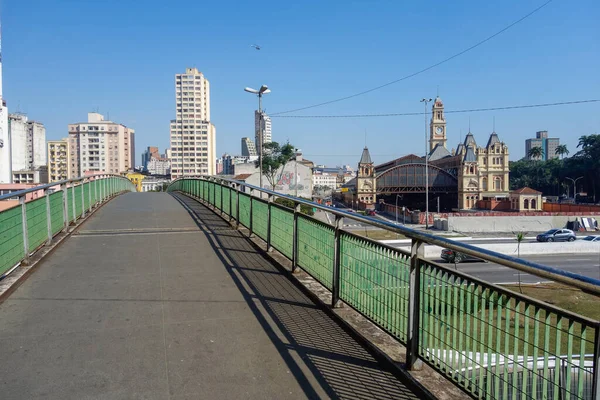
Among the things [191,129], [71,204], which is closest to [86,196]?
[71,204]

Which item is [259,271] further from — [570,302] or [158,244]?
[570,302]

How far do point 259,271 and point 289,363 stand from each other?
3145 mm

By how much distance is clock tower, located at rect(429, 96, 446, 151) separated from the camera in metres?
128

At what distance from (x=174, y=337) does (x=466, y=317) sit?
8.93 feet

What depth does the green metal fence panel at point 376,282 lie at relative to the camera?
3.96 metres

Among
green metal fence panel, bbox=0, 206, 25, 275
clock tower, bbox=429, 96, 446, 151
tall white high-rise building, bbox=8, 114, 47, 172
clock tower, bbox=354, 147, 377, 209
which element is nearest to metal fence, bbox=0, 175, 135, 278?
green metal fence panel, bbox=0, 206, 25, 275

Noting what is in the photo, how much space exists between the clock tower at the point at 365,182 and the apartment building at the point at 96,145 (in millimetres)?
92510

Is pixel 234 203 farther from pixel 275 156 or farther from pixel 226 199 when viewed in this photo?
pixel 275 156

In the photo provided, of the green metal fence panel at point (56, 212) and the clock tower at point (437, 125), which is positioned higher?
the clock tower at point (437, 125)

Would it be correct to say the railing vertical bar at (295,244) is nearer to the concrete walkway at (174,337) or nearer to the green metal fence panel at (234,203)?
the concrete walkway at (174,337)

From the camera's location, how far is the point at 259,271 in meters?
7.05

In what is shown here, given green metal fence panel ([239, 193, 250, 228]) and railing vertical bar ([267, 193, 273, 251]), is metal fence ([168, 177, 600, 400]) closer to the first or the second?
railing vertical bar ([267, 193, 273, 251])

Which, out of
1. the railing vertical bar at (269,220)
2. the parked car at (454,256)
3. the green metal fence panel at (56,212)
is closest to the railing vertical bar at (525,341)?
the parked car at (454,256)

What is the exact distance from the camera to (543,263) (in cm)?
2691
